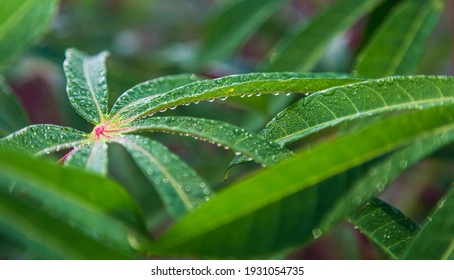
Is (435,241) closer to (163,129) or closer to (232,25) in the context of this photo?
(163,129)

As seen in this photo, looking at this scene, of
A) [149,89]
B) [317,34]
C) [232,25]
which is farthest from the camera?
[232,25]

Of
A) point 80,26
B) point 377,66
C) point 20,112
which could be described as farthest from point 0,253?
point 377,66

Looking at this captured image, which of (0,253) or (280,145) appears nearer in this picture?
(280,145)

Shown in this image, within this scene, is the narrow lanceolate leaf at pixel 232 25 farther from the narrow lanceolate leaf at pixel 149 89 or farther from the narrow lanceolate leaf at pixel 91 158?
the narrow lanceolate leaf at pixel 91 158

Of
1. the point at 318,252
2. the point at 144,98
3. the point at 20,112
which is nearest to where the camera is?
the point at 144,98

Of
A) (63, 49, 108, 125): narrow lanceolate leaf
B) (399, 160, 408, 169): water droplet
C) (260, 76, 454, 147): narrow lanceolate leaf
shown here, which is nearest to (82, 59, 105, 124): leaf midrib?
(63, 49, 108, 125): narrow lanceolate leaf

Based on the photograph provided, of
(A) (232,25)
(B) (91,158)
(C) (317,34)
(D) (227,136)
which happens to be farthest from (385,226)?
(A) (232,25)
